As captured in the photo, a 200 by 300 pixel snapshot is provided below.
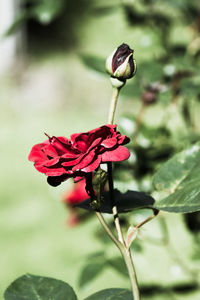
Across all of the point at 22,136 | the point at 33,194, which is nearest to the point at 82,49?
the point at 22,136

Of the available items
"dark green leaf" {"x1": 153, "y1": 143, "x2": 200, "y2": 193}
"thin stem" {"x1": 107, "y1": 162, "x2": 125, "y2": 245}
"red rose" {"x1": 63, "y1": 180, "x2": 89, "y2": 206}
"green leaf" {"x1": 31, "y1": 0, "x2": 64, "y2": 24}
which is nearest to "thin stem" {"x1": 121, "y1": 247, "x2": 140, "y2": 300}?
"thin stem" {"x1": 107, "y1": 162, "x2": 125, "y2": 245}

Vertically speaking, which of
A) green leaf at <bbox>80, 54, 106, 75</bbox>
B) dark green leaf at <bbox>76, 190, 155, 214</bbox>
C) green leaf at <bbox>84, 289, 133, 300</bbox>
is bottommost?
green leaf at <bbox>84, 289, 133, 300</bbox>

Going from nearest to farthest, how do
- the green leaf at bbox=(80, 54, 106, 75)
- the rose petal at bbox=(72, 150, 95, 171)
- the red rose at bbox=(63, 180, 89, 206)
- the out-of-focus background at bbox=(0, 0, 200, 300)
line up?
1. the rose petal at bbox=(72, 150, 95, 171)
2. the green leaf at bbox=(80, 54, 106, 75)
3. the out-of-focus background at bbox=(0, 0, 200, 300)
4. the red rose at bbox=(63, 180, 89, 206)

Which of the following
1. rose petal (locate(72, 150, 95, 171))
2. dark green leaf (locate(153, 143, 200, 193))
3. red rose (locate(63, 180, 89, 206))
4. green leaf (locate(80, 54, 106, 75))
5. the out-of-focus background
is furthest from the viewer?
red rose (locate(63, 180, 89, 206))

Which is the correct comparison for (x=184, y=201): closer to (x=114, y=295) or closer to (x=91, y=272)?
(x=114, y=295)

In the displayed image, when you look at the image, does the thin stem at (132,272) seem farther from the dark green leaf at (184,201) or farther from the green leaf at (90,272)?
the green leaf at (90,272)

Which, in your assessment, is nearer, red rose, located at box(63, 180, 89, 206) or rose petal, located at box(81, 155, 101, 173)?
rose petal, located at box(81, 155, 101, 173)

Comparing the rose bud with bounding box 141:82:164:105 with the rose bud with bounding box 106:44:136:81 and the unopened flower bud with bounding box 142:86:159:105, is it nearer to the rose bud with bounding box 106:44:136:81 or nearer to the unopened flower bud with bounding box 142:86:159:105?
the unopened flower bud with bounding box 142:86:159:105
